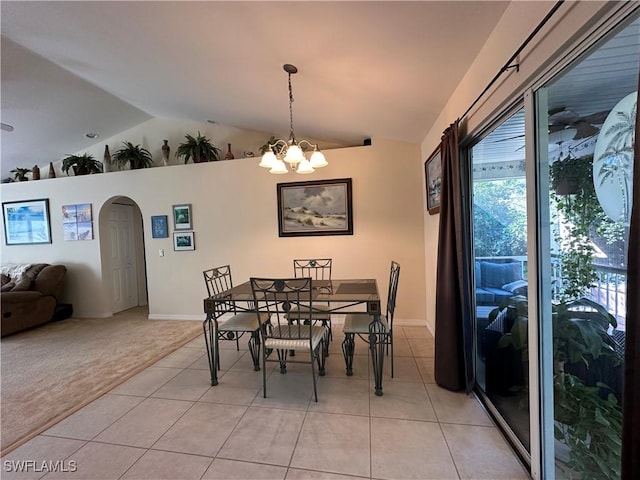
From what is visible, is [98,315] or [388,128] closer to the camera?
[388,128]

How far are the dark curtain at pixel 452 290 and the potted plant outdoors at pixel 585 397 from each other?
0.78 meters

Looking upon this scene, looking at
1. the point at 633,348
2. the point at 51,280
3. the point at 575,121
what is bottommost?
the point at 51,280

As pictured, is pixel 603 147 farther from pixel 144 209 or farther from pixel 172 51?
pixel 144 209

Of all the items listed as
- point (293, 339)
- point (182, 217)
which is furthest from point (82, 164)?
point (293, 339)

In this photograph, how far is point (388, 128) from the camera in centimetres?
336

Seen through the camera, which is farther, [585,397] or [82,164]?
[82,164]

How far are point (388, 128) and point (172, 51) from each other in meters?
2.33

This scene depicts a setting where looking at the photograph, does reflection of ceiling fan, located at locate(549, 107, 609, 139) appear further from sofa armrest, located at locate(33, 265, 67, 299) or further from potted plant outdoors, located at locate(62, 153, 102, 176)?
sofa armrest, located at locate(33, 265, 67, 299)

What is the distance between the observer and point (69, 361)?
10.1 feet

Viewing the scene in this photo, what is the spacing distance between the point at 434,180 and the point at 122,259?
18.6 ft

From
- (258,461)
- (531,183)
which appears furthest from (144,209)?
(531,183)

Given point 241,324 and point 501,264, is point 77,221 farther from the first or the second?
point 501,264

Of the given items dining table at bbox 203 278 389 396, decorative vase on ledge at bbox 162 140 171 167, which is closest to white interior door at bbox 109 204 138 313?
decorative vase on ledge at bbox 162 140 171 167

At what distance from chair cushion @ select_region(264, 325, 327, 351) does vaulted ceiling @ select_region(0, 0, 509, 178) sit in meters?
2.07
